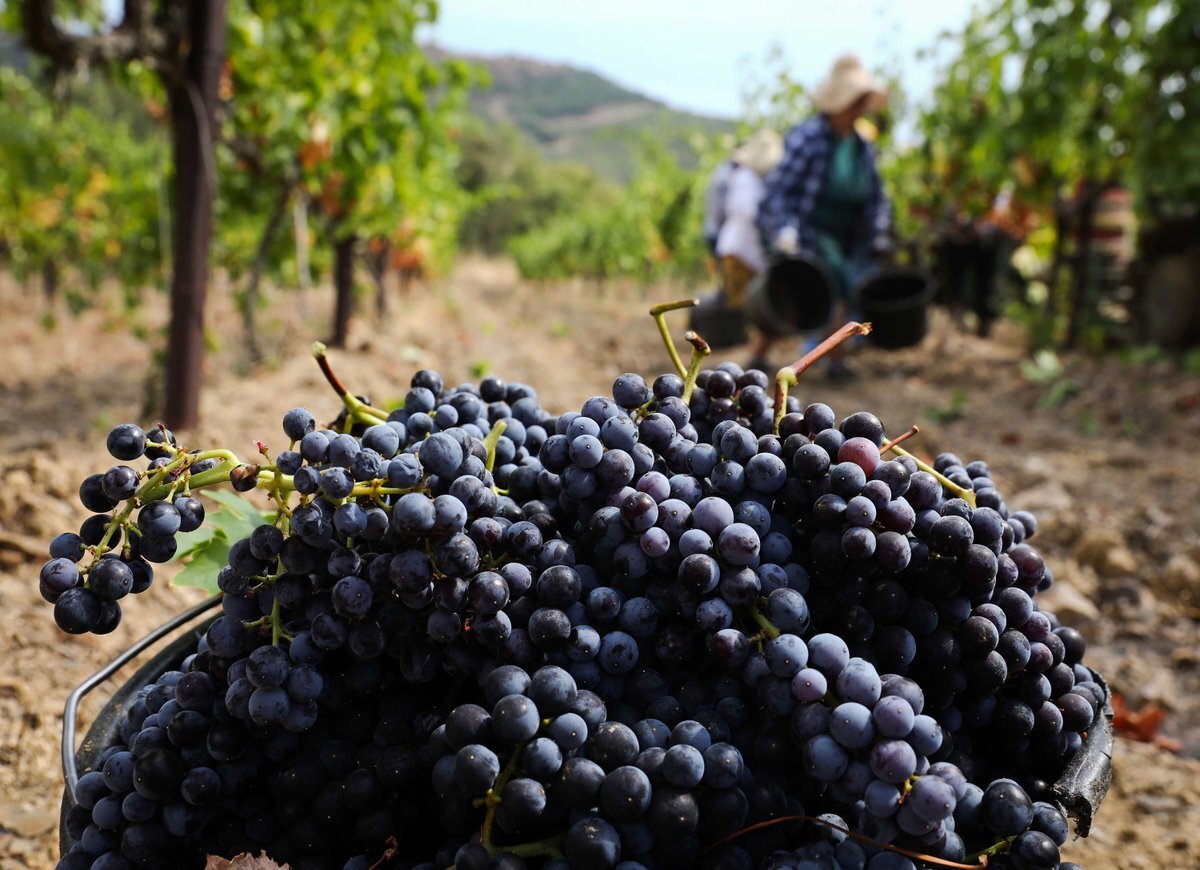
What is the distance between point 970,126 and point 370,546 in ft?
34.0

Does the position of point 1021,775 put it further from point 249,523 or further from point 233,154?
point 233,154

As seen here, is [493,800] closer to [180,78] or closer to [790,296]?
[180,78]

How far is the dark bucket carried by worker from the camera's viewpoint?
18.4 feet

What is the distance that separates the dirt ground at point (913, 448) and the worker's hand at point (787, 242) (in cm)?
114

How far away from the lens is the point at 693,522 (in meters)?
1.01

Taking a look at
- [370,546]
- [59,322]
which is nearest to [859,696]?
[370,546]

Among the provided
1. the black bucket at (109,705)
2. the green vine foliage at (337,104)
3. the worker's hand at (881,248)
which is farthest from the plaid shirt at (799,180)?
the black bucket at (109,705)

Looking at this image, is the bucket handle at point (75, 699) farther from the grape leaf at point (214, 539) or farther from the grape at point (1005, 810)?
the grape at point (1005, 810)

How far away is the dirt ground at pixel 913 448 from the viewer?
2.04 metres

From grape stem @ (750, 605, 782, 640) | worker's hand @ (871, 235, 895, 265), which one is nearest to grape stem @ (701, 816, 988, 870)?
grape stem @ (750, 605, 782, 640)

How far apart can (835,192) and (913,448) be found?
2025 mm

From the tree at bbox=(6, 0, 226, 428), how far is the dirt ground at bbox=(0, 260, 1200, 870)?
43 centimetres

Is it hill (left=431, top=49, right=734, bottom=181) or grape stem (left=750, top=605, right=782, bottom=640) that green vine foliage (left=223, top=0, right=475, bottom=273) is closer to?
grape stem (left=750, top=605, right=782, bottom=640)

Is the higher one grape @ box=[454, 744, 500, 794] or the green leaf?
grape @ box=[454, 744, 500, 794]
